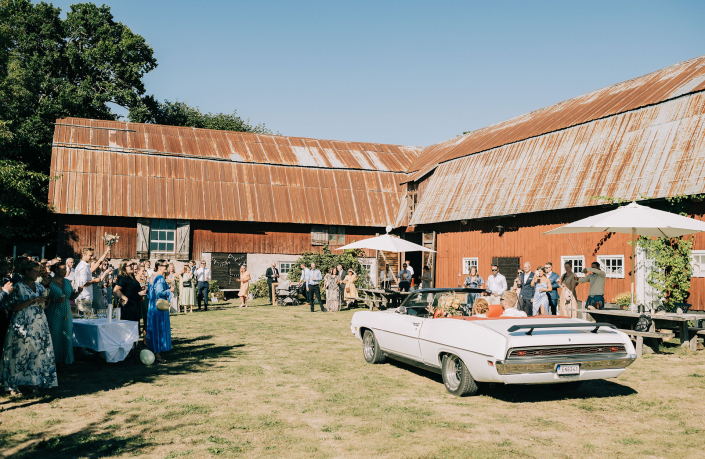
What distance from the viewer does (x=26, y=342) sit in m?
7.39

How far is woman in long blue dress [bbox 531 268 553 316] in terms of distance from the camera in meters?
13.9

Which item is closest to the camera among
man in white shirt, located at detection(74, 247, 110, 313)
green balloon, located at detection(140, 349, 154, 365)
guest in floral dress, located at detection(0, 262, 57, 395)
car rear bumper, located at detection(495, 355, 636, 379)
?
car rear bumper, located at detection(495, 355, 636, 379)

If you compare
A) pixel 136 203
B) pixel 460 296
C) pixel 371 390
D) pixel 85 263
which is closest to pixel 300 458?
pixel 371 390

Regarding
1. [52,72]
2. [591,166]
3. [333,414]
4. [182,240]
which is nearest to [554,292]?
[591,166]

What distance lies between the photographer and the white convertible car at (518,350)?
6.62 metres

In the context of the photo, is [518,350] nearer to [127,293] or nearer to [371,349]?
[371,349]

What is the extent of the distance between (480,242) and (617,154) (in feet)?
23.1

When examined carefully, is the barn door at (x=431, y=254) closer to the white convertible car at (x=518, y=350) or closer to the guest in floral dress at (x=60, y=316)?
the white convertible car at (x=518, y=350)

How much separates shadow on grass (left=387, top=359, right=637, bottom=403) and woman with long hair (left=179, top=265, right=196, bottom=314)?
14680 mm

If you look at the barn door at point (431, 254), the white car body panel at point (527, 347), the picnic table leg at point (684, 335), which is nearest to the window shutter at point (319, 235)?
the barn door at point (431, 254)

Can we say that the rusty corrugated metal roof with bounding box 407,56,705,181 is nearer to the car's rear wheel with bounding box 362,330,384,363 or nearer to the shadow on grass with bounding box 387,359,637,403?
the shadow on grass with bounding box 387,359,637,403

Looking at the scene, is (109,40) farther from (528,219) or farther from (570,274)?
(570,274)

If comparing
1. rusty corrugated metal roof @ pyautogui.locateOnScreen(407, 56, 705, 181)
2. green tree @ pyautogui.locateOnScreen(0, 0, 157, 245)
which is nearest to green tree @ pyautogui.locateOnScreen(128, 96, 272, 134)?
green tree @ pyautogui.locateOnScreen(0, 0, 157, 245)

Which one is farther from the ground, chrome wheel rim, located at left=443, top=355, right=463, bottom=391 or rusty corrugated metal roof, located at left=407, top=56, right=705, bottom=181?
rusty corrugated metal roof, located at left=407, top=56, right=705, bottom=181
